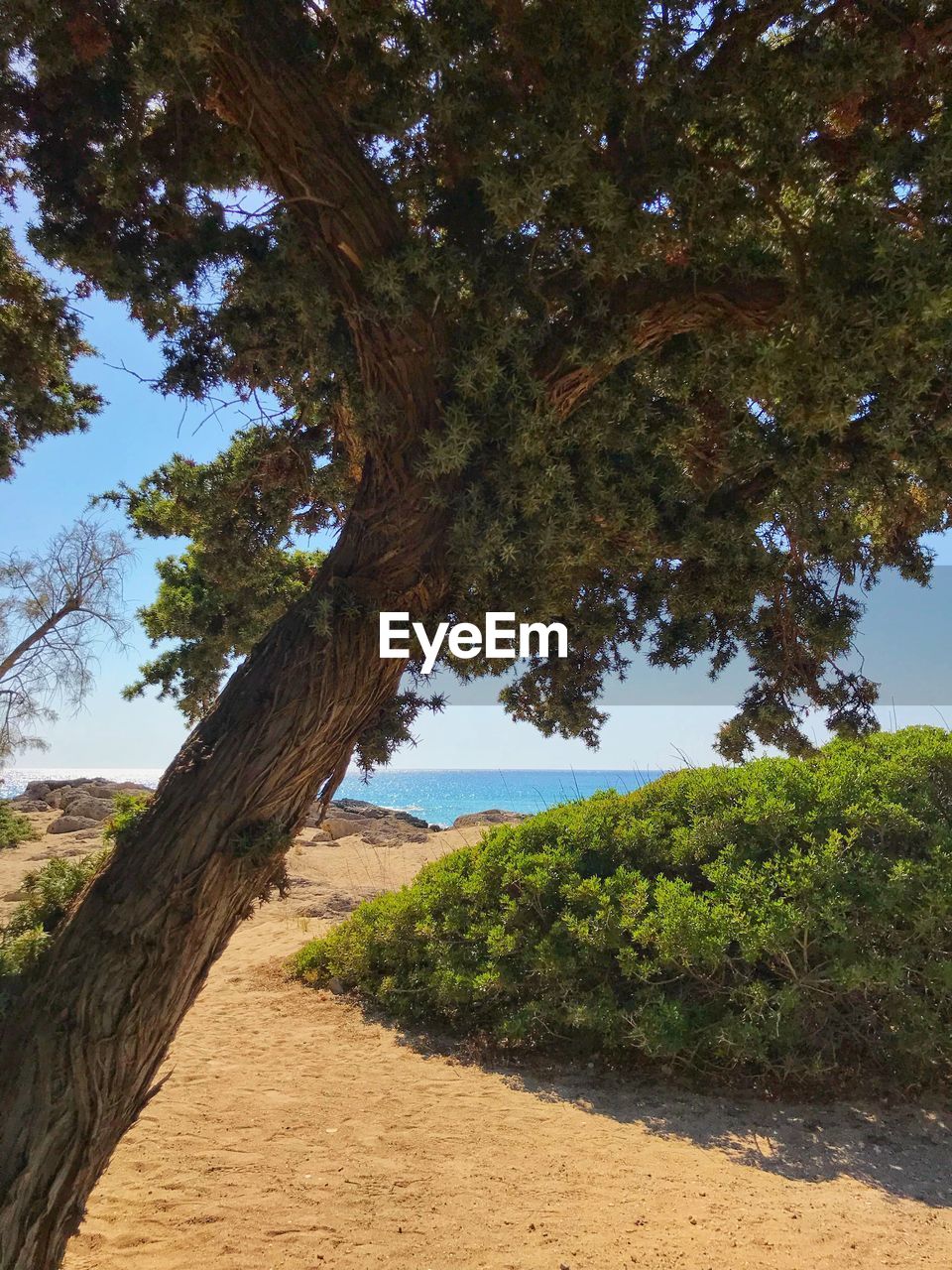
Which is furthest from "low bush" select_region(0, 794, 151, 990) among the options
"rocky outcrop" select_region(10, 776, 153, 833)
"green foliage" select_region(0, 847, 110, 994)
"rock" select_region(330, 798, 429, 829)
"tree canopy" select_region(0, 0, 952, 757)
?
"rock" select_region(330, 798, 429, 829)

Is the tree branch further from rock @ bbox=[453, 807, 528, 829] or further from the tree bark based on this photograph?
rock @ bbox=[453, 807, 528, 829]

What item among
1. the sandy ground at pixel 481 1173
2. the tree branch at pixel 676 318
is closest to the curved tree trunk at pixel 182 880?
the tree branch at pixel 676 318

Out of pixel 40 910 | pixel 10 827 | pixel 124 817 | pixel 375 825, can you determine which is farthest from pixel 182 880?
pixel 375 825

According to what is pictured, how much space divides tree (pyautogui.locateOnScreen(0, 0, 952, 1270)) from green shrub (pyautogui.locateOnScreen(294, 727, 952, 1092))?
134 inches

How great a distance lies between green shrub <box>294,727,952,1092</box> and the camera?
5871 millimetres

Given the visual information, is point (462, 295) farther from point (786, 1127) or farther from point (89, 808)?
point (89, 808)

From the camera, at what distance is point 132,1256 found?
12.7ft

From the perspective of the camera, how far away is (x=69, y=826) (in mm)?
16094

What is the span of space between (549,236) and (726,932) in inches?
190

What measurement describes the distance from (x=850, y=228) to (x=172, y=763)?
10.2 ft

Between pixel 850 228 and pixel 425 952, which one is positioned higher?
pixel 850 228

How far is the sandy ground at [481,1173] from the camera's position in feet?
13.0

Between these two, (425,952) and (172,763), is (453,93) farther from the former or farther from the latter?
(425,952)

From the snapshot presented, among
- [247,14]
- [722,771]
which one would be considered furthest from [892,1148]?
[247,14]
